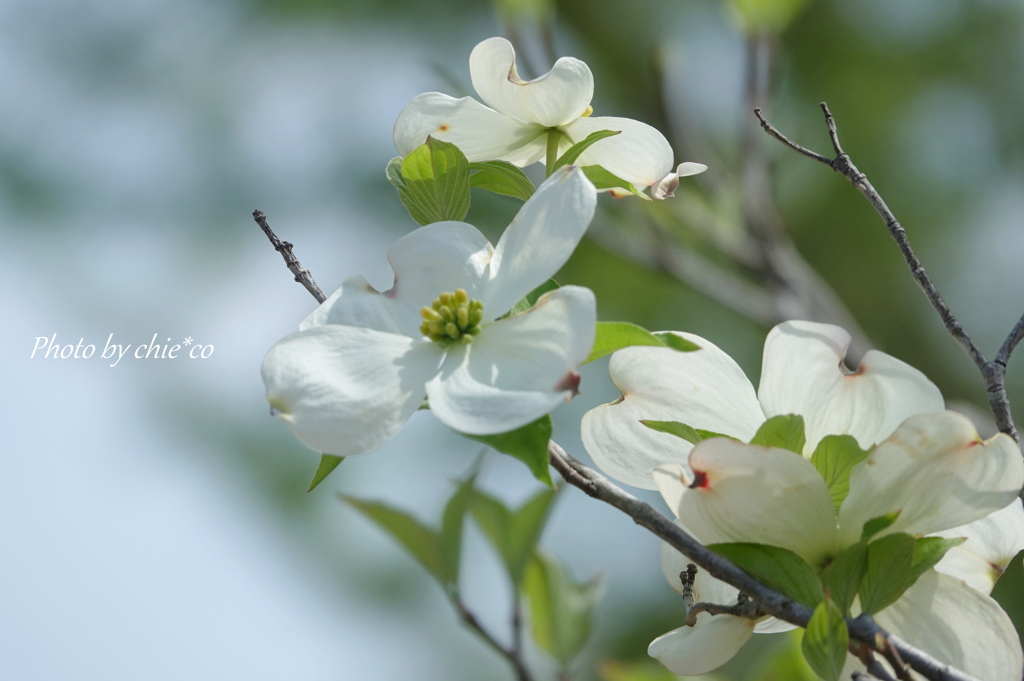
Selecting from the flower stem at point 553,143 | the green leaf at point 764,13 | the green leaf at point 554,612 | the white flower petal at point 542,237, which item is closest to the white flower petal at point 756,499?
the white flower petal at point 542,237

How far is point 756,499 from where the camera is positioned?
32 centimetres

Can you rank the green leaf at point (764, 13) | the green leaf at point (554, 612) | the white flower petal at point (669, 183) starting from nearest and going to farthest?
the white flower petal at point (669, 183), the green leaf at point (554, 612), the green leaf at point (764, 13)

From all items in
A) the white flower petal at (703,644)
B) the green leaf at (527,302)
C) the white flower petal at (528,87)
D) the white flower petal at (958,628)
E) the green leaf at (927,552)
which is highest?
the white flower petal at (528,87)

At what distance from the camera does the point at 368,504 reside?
24.5 inches

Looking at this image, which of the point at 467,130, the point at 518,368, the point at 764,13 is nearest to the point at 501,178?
the point at 467,130

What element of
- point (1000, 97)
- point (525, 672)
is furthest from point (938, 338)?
point (525, 672)

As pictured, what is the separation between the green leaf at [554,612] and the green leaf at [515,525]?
0.10m

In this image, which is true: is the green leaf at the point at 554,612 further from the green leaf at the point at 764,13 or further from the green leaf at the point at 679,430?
the green leaf at the point at 764,13

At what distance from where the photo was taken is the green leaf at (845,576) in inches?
12.9

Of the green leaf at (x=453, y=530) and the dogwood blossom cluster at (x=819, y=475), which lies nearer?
the dogwood blossom cluster at (x=819, y=475)

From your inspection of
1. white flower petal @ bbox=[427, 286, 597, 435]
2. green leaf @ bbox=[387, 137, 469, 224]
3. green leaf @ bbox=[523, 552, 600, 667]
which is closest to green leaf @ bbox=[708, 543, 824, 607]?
white flower petal @ bbox=[427, 286, 597, 435]

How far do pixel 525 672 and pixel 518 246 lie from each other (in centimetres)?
36

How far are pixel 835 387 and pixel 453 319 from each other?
189 mm

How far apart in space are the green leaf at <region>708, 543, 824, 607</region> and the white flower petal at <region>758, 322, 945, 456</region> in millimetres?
70
